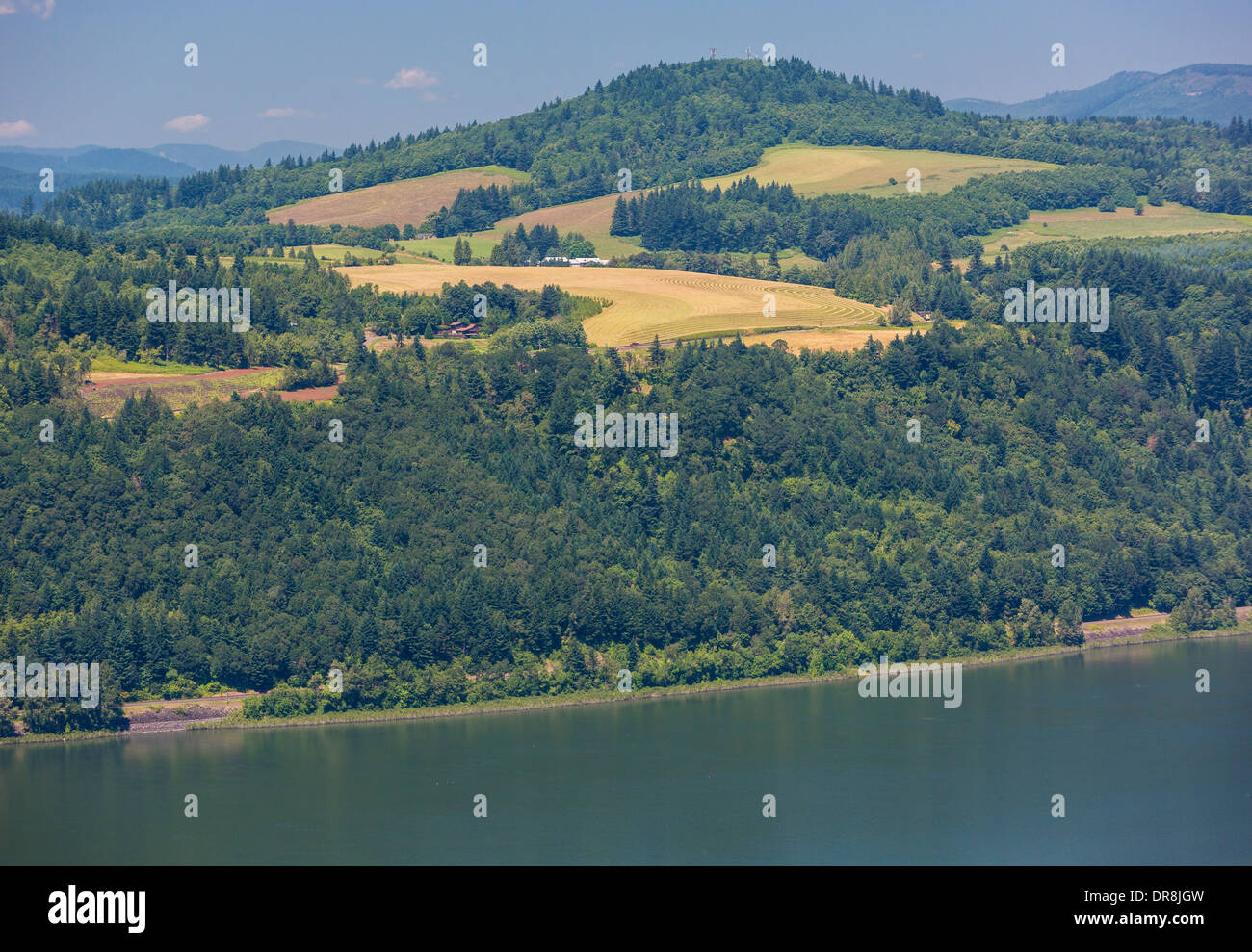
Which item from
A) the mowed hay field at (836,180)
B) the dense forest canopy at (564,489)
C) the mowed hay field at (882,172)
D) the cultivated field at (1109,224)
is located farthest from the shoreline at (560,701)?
the mowed hay field at (882,172)

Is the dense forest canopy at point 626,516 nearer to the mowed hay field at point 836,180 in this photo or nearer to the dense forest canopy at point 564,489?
the dense forest canopy at point 564,489

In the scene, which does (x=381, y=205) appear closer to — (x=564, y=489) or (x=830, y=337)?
(x=830, y=337)

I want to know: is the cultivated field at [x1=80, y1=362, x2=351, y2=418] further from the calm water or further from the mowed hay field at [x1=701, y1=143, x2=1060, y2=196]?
the mowed hay field at [x1=701, y1=143, x2=1060, y2=196]

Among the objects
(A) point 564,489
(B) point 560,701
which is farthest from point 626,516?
(B) point 560,701

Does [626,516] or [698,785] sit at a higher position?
[626,516]

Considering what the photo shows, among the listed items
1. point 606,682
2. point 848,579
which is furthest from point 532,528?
point 848,579
